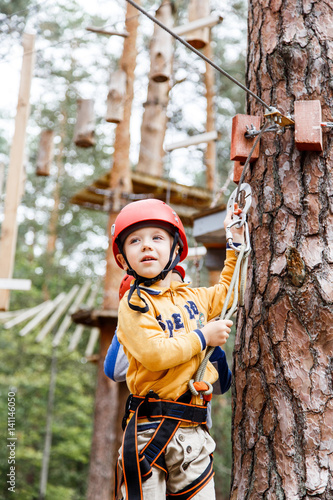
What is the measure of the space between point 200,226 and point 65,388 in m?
11.4

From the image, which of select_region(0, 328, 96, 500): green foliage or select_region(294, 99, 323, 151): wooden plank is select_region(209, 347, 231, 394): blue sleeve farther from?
select_region(0, 328, 96, 500): green foliage

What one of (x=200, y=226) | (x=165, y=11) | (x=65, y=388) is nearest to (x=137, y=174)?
(x=165, y=11)

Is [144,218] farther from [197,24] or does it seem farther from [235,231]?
[197,24]

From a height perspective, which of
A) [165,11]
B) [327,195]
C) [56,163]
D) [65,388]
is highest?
[56,163]

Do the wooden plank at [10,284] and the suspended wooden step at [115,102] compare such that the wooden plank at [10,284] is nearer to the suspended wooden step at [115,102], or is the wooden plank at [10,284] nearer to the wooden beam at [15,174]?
the wooden beam at [15,174]

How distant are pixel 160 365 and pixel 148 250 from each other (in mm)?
400

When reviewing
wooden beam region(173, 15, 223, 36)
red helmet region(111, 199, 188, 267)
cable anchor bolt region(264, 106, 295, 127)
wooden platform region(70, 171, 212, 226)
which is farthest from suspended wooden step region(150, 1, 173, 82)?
red helmet region(111, 199, 188, 267)

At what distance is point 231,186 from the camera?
1366 centimetres

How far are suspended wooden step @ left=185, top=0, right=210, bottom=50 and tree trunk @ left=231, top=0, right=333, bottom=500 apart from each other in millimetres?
3222

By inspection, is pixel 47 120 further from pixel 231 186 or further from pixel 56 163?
pixel 231 186

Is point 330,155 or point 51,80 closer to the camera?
point 330,155

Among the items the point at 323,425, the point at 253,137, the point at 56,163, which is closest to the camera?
the point at 323,425

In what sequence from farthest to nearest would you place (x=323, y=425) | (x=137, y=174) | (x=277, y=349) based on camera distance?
1. (x=137, y=174)
2. (x=277, y=349)
3. (x=323, y=425)

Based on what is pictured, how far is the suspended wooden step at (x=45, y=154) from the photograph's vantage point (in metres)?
6.51
